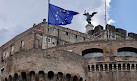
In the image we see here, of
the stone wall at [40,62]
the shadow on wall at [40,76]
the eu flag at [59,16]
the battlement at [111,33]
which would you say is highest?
the battlement at [111,33]

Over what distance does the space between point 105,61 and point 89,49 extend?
14.8 ft

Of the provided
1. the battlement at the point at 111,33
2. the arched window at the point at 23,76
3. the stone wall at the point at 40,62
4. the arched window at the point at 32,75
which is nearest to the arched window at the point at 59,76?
the stone wall at the point at 40,62

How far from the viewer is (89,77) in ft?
135

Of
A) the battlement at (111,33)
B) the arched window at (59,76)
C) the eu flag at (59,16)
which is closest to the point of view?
the arched window at (59,76)

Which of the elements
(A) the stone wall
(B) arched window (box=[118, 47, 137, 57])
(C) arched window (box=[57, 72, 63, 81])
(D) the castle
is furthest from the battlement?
(C) arched window (box=[57, 72, 63, 81])

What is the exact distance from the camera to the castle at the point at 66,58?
30.2 m

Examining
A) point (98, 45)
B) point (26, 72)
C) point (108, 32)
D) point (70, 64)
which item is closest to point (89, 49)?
point (98, 45)

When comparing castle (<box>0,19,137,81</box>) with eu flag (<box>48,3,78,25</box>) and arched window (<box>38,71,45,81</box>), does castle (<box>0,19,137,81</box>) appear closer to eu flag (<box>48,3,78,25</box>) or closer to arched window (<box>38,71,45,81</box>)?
arched window (<box>38,71,45,81</box>)

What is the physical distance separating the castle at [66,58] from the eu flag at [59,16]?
1957 millimetres

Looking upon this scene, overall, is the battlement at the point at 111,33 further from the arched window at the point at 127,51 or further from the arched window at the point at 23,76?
the arched window at the point at 23,76

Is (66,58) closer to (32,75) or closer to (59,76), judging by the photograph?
(59,76)

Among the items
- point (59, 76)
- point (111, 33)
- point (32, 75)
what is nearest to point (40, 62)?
point (32, 75)

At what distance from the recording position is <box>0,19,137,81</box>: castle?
99.1ft

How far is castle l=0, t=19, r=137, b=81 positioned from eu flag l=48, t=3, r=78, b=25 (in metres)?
1.96
